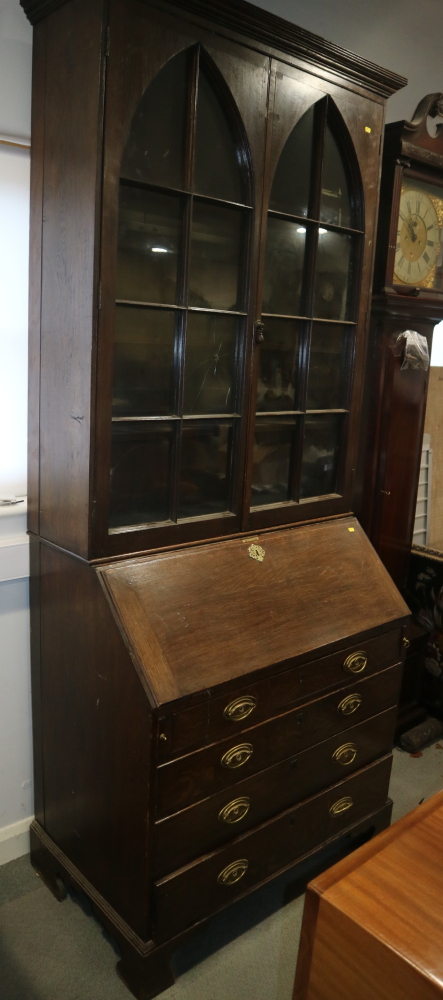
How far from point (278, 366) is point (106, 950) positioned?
160cm

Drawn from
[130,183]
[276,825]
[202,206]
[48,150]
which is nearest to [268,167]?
[202,206]

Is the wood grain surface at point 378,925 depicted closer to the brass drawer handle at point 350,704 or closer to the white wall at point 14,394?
the brass drawer handle at point 350,704

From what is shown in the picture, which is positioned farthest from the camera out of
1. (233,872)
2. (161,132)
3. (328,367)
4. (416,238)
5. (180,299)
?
(416,238)

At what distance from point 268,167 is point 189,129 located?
25 cm

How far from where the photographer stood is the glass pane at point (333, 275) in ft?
6.75

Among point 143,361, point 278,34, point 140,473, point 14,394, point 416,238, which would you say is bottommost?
point 140,473

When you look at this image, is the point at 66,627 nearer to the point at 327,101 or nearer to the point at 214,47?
the point at 214,47

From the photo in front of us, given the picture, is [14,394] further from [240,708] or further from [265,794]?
[265,794]

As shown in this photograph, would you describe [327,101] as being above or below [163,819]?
above

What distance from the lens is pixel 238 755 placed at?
1.76 m

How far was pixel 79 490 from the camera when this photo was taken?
5.49 ft

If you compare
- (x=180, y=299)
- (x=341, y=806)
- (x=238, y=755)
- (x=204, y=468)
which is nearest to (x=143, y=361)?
(x=180, y=299)

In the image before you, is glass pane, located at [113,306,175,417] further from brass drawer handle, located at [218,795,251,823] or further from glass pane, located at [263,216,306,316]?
brass drawer handle, located at [218,795,251,823]

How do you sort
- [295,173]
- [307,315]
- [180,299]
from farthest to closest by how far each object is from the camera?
1. [307,315]
2. [295,173]
3. [180,299]
